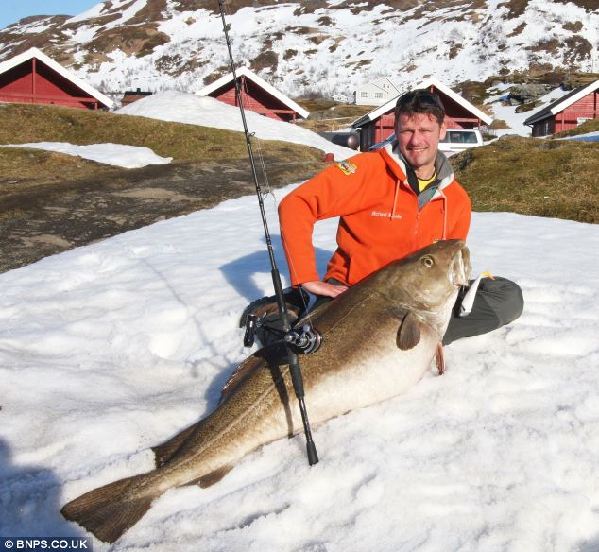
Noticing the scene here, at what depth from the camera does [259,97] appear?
1403 inches

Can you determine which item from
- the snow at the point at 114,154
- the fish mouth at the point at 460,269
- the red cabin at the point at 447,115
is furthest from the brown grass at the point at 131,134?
the fish mouth at the point at 460,269

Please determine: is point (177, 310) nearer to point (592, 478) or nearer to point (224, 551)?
point (224, 551)

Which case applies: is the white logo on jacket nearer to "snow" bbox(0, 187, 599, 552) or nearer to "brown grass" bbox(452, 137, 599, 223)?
"snow" bbox(0, 187, 599, 552)

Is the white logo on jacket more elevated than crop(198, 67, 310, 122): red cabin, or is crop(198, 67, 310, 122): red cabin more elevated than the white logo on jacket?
the white logo on jacket

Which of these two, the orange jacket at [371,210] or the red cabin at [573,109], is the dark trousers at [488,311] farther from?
the red cabin at [573,109]

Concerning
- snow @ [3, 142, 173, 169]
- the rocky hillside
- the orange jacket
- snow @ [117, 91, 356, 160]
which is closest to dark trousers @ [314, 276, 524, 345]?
the orange jacket

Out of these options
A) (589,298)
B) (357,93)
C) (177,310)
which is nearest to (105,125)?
(177,310)

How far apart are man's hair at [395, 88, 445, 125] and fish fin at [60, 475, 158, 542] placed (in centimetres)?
304

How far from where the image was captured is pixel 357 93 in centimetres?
7994

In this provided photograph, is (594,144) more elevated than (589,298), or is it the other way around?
(589,298)

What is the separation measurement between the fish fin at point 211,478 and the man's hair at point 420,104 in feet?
9.04

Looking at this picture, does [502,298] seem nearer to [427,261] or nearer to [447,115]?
[427,261]

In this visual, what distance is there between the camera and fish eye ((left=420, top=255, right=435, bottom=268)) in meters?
3.65

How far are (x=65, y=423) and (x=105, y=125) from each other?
24.8 m
